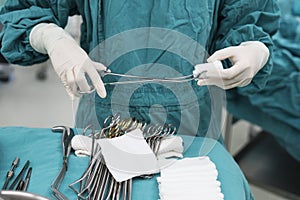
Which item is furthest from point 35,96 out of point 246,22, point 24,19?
point 246,22

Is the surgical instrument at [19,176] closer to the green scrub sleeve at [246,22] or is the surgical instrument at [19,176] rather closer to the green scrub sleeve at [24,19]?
the green scrub sleeve at [24,19]

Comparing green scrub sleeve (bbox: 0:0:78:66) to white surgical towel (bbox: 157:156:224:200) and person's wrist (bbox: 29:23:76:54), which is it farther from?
white surgical towel (bbox: 157:156:224:200)

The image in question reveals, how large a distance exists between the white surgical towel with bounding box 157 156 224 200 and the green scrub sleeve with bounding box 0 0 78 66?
1.27ft

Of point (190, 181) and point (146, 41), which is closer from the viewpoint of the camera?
point (190, 181)

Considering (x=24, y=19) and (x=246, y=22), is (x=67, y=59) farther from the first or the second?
(x=246, y=22)

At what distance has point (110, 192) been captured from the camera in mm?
653

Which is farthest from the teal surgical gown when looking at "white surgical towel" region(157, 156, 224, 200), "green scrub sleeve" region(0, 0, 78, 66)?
"white surgical towel" region(157, 156, 224, 200)

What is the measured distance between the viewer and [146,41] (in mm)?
836

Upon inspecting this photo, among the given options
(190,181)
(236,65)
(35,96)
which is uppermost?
(236,65)

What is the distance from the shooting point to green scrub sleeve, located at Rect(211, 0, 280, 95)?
0.90 meters

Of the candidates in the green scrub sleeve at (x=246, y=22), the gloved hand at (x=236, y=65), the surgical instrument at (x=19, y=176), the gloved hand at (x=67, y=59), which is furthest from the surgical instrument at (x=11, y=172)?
the green scrub sleeve at (x=246, y=22)

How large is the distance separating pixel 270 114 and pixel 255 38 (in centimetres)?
69

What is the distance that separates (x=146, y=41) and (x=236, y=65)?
180mm

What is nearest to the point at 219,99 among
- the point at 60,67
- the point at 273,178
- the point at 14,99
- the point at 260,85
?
the point at 260,85
